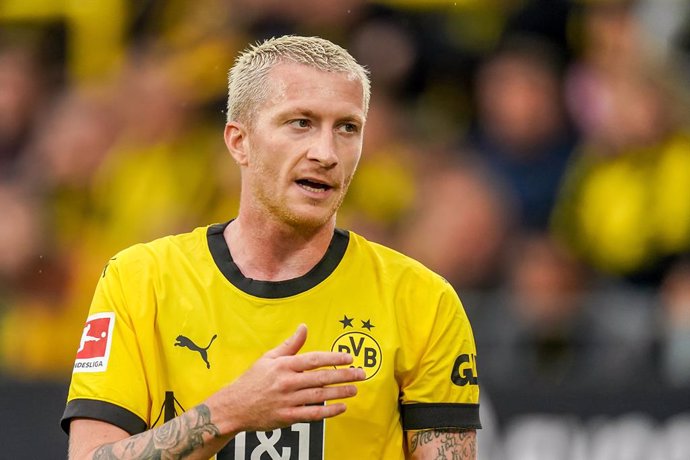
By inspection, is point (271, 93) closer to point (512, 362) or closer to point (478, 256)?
point (512, 362)

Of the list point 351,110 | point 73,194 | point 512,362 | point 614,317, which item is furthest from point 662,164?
point 351,110

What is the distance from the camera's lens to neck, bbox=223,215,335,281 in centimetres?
411

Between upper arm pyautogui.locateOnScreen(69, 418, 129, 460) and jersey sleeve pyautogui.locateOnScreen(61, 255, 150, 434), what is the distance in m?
0.02

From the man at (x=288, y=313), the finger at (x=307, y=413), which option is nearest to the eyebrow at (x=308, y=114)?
the man at (x=288, y=313)

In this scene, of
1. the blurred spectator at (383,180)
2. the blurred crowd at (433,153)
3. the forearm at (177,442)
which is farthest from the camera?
the blurred spectator at (383,180)

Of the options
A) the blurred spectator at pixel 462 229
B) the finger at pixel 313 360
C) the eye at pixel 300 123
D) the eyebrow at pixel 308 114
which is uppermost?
the blurred spectator at pixel 462 229

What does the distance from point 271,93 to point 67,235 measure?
5.87 metres

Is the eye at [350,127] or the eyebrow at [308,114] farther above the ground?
the eyebrow at [308,114]

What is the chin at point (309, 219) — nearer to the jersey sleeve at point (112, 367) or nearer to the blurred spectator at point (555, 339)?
the jersey sleeve at point (112, 367)

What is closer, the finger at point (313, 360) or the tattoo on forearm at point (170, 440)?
the finger at point (313, 360)

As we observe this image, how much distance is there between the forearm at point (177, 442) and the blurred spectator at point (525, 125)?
17.7 feet

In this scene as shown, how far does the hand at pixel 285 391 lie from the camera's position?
3.50m

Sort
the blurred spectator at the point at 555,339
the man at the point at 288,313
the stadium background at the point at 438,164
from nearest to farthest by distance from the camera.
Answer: the man at the point at 288,313 → the blurred spectator at the point at 555,339 → the stadium background at the point at 438,164

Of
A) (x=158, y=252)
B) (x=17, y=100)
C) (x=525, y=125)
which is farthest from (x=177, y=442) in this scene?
(x=17, y=100)
